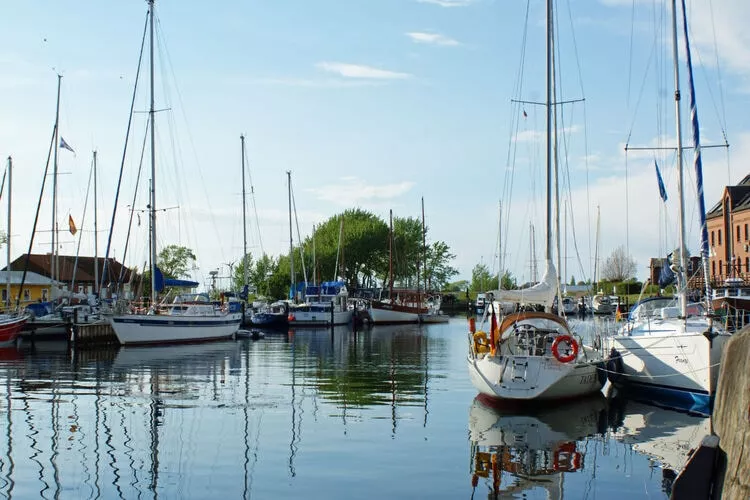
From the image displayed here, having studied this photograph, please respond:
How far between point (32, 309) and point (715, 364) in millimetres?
47778

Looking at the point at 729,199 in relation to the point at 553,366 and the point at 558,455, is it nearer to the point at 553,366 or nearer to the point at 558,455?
the point at 553,366

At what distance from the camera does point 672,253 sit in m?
26.8

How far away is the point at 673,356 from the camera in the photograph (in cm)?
2277

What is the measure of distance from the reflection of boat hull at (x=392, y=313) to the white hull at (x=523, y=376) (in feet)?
202

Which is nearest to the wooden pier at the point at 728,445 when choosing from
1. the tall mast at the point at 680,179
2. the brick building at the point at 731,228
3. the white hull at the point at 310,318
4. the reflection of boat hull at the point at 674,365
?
the reflection of boat hull at the point at 674,365

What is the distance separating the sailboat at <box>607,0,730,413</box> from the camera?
21562 millimetres

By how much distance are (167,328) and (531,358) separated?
32.8 meters

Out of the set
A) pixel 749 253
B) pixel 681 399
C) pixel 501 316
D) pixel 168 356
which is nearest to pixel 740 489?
pixel 681 399

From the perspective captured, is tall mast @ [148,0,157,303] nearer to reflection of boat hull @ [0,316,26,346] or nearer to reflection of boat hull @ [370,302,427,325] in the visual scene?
reflection of boat hull @ [0,316,26,346]

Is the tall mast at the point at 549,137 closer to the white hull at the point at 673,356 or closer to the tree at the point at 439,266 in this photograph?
the white hull at the point at 673,356

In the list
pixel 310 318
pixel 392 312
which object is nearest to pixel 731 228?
pixel 392 312

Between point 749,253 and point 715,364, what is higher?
point 749,253

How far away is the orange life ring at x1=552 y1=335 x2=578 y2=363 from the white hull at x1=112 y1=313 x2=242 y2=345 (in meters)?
31.8

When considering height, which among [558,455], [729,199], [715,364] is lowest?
[558,455]
